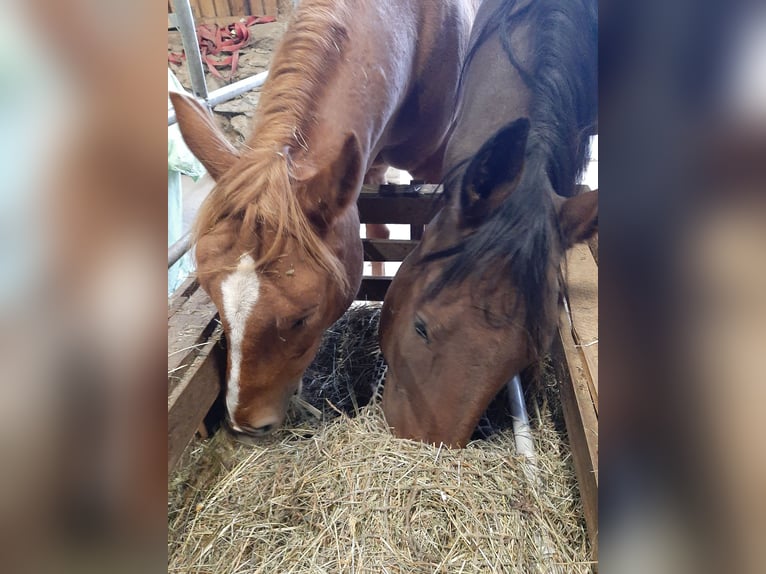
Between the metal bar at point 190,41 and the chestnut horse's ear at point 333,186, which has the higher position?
the metal bar at point 190,41

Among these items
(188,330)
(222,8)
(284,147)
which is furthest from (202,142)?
(222,8)

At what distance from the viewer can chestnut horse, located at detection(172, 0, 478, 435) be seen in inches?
38.7

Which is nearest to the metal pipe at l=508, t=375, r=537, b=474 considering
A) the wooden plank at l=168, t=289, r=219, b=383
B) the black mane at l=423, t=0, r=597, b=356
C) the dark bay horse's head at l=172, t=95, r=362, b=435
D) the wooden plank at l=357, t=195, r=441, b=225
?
the black mane at l=423, t=0, r=597, b=356

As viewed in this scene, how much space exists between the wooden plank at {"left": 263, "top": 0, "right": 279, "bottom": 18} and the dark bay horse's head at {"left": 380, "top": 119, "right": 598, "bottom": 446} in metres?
5.40

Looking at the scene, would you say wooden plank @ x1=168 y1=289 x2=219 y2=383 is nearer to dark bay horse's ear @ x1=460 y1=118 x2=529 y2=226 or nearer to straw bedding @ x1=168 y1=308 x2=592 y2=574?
straw bedding @ x1=168 y1=308 x2=592 y2=574

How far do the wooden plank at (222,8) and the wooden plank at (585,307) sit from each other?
563cm

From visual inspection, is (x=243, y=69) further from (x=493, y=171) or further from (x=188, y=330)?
(x=493, y=171)

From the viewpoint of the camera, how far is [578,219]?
1.01 metres

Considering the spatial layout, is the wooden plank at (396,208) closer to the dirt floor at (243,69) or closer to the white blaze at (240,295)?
the white blaze at (240,295)

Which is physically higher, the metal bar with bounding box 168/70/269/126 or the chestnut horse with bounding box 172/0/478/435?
the metal bar with bounding box 168/70/269/126

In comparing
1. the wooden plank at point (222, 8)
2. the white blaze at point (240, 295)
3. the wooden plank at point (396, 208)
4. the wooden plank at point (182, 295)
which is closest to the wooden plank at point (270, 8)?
the wooden plank at point (222, 8)

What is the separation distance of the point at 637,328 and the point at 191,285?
4.27 feet

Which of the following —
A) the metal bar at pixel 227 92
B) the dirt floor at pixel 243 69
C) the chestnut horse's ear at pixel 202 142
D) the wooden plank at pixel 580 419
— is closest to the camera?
the wooden plank at pixel 580 419

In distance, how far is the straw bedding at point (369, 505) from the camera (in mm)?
930
